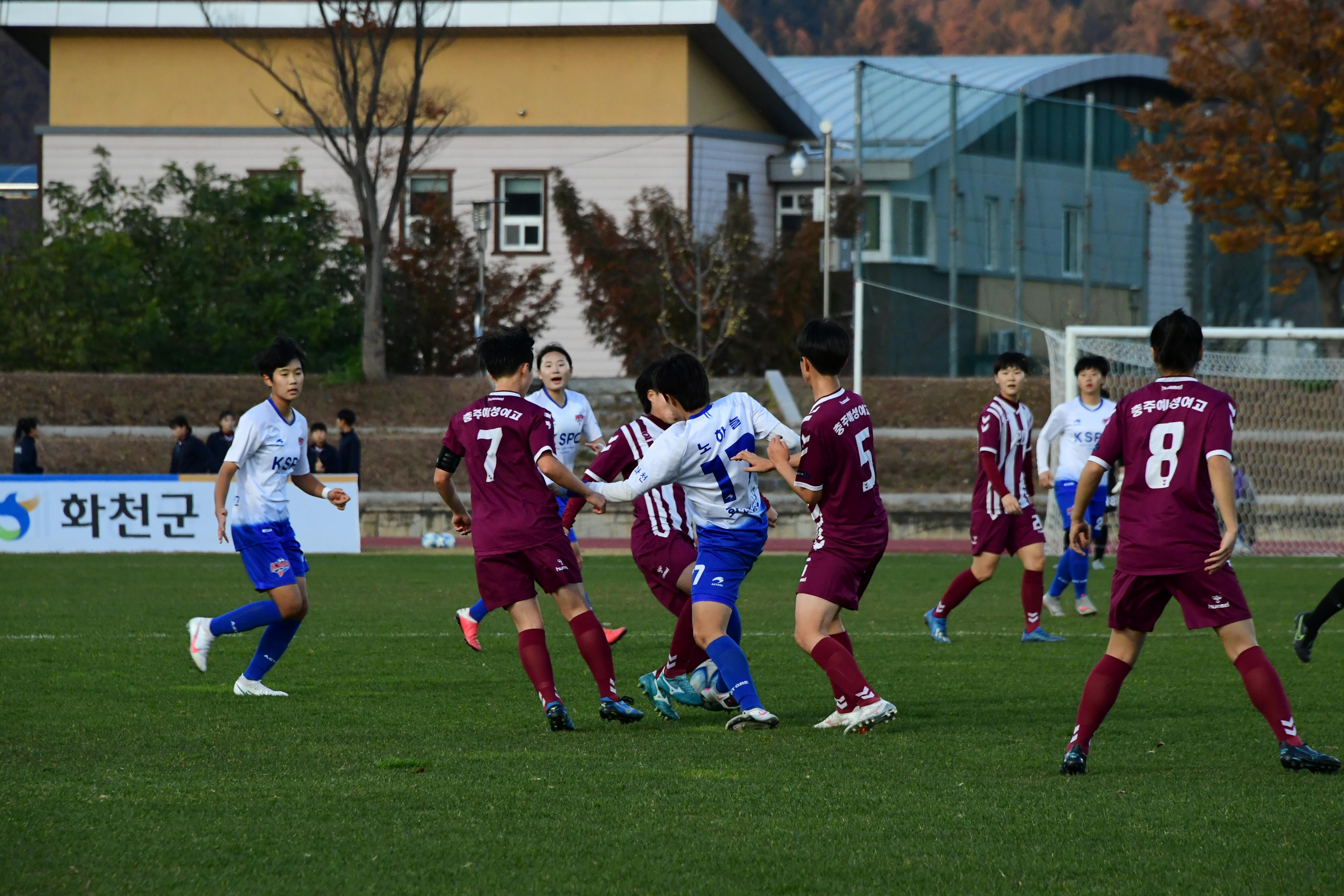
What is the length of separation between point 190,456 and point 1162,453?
16.5 metres

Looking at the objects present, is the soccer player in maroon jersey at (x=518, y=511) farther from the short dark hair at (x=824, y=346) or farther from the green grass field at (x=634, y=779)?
the short dark hair at (x=824, y=346)

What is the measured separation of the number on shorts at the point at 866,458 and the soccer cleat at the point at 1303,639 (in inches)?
112

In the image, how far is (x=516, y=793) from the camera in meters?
5.54

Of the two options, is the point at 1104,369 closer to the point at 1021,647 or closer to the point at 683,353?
the point at 1021,647

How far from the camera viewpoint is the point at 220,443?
20.8 m

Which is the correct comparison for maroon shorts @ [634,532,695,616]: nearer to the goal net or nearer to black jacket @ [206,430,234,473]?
the goal net

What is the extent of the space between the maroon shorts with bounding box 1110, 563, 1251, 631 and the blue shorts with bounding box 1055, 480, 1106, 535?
697 cm

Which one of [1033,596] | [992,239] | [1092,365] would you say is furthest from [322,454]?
[992,239]

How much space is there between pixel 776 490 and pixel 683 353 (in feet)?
53.2

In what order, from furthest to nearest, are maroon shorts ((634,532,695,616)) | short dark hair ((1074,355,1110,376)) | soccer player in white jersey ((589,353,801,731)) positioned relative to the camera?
short dark hair ((1074,355,1110,376)) → maroon shorts ((634,532,695,616)) → soccer player in white jersey ((589,353,801,731))

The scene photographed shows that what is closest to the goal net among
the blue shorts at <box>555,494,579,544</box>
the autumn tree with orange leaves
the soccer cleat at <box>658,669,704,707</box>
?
the autumn tree with orange leaves

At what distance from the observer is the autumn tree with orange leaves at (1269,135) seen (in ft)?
95.6

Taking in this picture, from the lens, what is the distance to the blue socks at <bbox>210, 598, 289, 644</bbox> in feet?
27.2

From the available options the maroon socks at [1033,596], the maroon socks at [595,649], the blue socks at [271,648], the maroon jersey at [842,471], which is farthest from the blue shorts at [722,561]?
the maroon socks at [1033,596]
